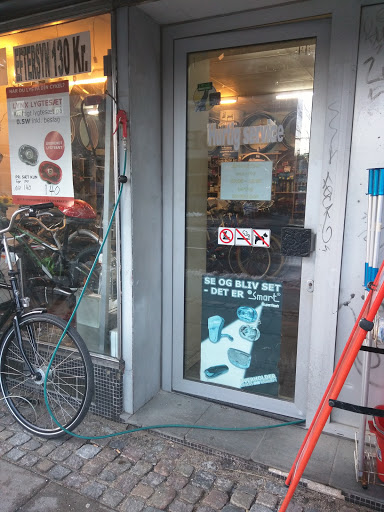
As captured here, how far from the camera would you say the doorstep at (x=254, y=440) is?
8.12 ft

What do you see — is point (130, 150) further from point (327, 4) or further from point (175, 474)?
point (175, 474)

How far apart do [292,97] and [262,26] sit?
1.75 ft

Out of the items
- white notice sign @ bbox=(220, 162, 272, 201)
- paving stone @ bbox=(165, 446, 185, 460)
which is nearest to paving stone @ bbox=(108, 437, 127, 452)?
paving stone @ bbox=(165, 446, 185, 460)

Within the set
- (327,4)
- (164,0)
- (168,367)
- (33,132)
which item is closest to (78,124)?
(33,132)

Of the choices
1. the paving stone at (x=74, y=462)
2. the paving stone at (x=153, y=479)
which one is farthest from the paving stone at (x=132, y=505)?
the paving stone at (x=74, y=462)

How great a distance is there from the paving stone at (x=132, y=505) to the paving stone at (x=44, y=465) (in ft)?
2.08

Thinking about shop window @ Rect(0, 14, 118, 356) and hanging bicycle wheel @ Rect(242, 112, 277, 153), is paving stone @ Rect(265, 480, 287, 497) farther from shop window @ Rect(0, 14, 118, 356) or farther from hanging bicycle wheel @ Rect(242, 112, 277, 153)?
hanging bicycle wheel @ Rect(242, 112, 277, 153)

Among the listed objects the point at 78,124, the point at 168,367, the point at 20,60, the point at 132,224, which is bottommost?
the point at 168,367

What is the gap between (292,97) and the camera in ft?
9.17

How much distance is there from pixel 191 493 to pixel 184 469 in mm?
217

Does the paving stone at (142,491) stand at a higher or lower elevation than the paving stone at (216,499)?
lower

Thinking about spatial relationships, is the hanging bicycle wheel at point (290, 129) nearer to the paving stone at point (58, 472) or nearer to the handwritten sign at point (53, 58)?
the handwritten sign at point (53, 58)

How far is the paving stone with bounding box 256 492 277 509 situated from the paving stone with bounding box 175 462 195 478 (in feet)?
1.51

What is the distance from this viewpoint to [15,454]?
9.18 ft
